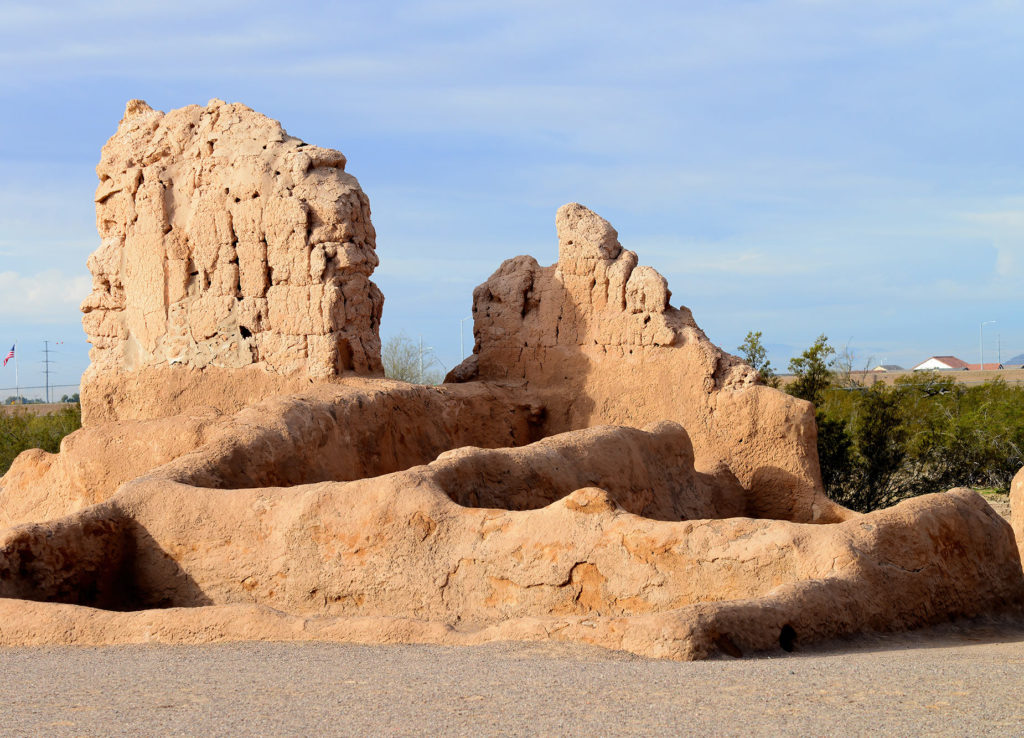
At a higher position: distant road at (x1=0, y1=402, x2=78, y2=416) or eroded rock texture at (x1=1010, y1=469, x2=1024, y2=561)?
distant road at (x1=0, y1=402, x2=78, y2=416)

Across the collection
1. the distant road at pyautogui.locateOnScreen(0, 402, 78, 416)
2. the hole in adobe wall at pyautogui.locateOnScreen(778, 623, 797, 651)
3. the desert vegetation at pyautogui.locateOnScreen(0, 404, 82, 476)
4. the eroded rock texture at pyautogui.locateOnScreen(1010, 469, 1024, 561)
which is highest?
the distant road at pyautogui.locateOnScreen(0, 402, 78, 416)

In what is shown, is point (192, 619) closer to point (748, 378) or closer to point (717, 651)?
point (717, 651)

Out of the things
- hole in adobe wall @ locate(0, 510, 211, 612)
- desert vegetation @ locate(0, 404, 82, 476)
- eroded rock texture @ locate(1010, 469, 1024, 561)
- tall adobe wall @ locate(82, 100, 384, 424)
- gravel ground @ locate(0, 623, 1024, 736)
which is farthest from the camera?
desert vegetation @ locate(0, 404, 82, 476)

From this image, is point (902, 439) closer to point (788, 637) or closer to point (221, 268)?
point (221, 268)

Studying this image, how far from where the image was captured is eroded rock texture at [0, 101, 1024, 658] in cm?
723

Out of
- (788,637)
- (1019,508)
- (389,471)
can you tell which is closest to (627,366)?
(389,471)

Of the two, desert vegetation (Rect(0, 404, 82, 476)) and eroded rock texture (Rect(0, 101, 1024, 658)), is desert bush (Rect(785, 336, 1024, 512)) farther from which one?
desert vegetation (Rect(0, 404, 82, 476))

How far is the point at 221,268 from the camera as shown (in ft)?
42.8

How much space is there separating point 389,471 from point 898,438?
40.4 ft

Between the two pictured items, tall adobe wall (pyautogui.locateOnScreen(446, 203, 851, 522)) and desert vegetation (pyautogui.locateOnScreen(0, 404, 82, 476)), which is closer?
tall adobe wall (pyautogui.locateOnScreen(446, 203, 851, 522))

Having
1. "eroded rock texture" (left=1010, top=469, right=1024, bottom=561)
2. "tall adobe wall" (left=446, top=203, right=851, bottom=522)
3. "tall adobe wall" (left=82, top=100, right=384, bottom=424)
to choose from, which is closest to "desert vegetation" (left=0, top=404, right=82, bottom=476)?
"tall adobe wall" (left=82, top=100, right=384, bottom=424)

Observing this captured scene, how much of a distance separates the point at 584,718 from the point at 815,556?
288 cm

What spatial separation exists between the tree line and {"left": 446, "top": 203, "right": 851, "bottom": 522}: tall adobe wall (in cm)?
661

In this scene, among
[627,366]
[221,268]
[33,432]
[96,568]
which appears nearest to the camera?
[96,568]
